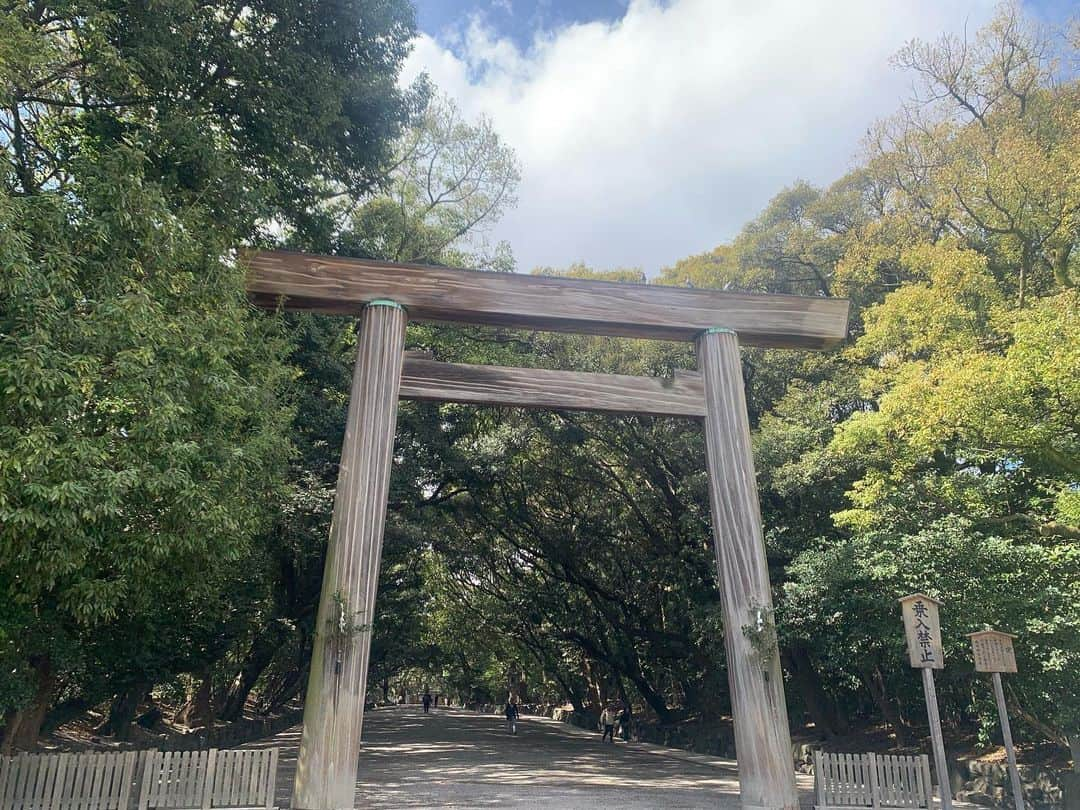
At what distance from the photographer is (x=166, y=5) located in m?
7.12

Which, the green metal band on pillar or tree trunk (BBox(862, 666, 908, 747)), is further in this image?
tree trunk (BBox(862, 666, 908, 747))

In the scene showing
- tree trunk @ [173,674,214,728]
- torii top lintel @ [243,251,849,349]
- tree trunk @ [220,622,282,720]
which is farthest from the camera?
tree trunk @ [173,674,214,728]

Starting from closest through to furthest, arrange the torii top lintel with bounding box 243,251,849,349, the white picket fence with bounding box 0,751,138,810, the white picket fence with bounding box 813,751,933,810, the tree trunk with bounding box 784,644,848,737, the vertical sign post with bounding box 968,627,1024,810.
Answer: the white picket fence with bounding box 0,751,138,810
the vertical sign post with bounding box 968,627,1024,810
the white picket fence with bounding box 813,751,933,810
the torii top lintel with bounding box 243,251,849,349
the tree trunk with bounding box 784,644,848,737

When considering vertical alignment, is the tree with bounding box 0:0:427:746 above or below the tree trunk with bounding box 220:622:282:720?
above

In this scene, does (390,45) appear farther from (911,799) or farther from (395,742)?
(395,742)

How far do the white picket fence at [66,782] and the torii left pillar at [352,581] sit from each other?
1.54 m

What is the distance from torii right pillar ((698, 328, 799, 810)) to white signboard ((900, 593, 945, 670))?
4.26ft

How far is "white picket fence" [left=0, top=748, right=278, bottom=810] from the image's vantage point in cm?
628

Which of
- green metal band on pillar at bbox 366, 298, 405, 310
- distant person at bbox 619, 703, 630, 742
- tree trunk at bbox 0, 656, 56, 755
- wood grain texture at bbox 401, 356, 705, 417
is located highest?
green metal band on pillar at bbox 366, 298, 405, 310

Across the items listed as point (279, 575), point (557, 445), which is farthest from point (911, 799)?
point (279, 575)

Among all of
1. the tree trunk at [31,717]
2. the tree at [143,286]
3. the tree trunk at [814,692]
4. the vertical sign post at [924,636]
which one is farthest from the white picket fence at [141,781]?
the tree trunk at [814,692]

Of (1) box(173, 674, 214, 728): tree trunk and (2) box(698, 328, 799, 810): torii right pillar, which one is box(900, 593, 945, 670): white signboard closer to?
(2) box(698, 328, 799, 810): torii right pillar

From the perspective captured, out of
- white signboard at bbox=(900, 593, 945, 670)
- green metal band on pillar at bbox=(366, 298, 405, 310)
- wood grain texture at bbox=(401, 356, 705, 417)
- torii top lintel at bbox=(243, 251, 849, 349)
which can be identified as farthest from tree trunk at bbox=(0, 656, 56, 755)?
white signboard at bbox=(900, 593, 945, 670)

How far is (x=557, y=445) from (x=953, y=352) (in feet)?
26.9
